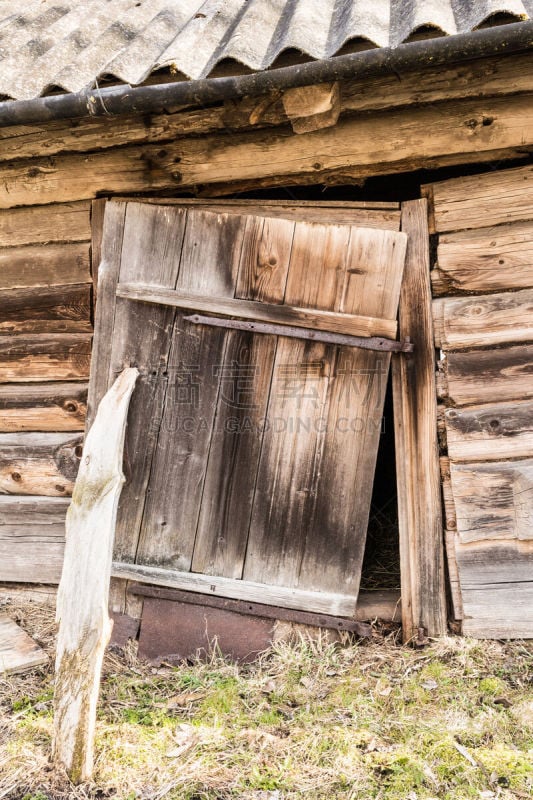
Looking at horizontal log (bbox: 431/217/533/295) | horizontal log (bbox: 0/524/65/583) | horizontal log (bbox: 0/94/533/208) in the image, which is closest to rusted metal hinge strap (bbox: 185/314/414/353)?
horizontal log (bbox: 431/217/533/295)

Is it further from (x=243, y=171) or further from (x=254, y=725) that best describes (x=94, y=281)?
(x=254, y=725)

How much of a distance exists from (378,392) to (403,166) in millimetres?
1018

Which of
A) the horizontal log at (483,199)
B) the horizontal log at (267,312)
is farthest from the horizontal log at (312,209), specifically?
the horizontal log at (267,312)

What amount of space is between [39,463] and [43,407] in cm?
30

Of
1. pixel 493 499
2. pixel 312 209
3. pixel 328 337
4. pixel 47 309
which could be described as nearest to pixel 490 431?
pixel 493 499

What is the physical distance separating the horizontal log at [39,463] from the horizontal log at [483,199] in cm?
210

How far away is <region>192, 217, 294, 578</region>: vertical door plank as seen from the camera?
9.41 ft

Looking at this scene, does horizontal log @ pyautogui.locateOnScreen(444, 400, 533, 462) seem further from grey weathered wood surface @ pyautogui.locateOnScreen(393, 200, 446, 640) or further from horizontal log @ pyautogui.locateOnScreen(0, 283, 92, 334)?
horizontal log @ pyautogui.locateOnScreen(0, 283, 92, 334)

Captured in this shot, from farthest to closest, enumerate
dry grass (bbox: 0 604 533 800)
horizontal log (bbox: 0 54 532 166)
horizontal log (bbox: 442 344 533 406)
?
horizontal log (bbox: 442 344 533 406)
horizontal log (bbox: 0 54 532 166)
dry grass (bbox: 0 604 533 800)

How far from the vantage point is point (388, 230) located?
9.11 feet

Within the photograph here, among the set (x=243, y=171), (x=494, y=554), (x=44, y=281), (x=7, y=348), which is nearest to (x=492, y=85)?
(x=243, y=171)

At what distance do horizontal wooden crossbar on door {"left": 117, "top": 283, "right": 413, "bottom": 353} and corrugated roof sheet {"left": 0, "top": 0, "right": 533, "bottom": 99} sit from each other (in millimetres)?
910

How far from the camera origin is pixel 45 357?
326 centimetres

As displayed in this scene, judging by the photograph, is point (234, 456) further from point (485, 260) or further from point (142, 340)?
point (485, 260)
